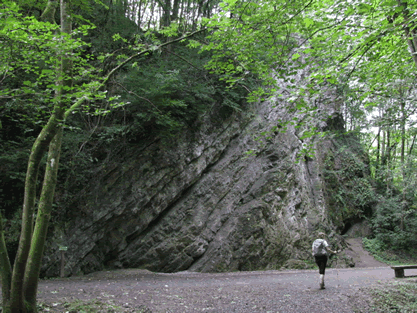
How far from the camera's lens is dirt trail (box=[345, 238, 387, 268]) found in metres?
14.7

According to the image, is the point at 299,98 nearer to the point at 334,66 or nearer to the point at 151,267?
the point at 334,66

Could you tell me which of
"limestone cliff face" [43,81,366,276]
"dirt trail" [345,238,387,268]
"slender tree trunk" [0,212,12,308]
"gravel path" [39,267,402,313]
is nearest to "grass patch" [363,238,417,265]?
"dirt trail" [345,238,387,268]

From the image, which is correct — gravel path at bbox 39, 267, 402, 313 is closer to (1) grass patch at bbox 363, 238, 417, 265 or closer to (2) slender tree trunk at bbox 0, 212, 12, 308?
(2) slender tree trunk at bbox 0, 212, 12, 308

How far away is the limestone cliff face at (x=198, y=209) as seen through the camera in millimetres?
9484

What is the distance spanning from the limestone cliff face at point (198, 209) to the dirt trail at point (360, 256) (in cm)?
155

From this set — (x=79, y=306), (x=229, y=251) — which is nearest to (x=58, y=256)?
(x=79, y=306)

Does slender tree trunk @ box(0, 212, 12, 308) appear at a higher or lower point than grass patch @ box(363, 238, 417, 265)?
higher

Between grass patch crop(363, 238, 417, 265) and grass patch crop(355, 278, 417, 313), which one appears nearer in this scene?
grass patch crop(355, 278, 417, 313)

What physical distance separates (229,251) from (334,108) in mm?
16228

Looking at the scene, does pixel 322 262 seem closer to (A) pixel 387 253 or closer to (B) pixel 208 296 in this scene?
(B) pixel 208 296

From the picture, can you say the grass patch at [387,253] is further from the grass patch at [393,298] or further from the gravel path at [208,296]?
the gravel path at [208,296]

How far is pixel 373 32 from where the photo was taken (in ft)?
12.2

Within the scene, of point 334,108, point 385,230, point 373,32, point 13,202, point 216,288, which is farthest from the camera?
point 334,108

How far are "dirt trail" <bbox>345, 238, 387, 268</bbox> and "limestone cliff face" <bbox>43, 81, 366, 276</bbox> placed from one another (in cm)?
155
